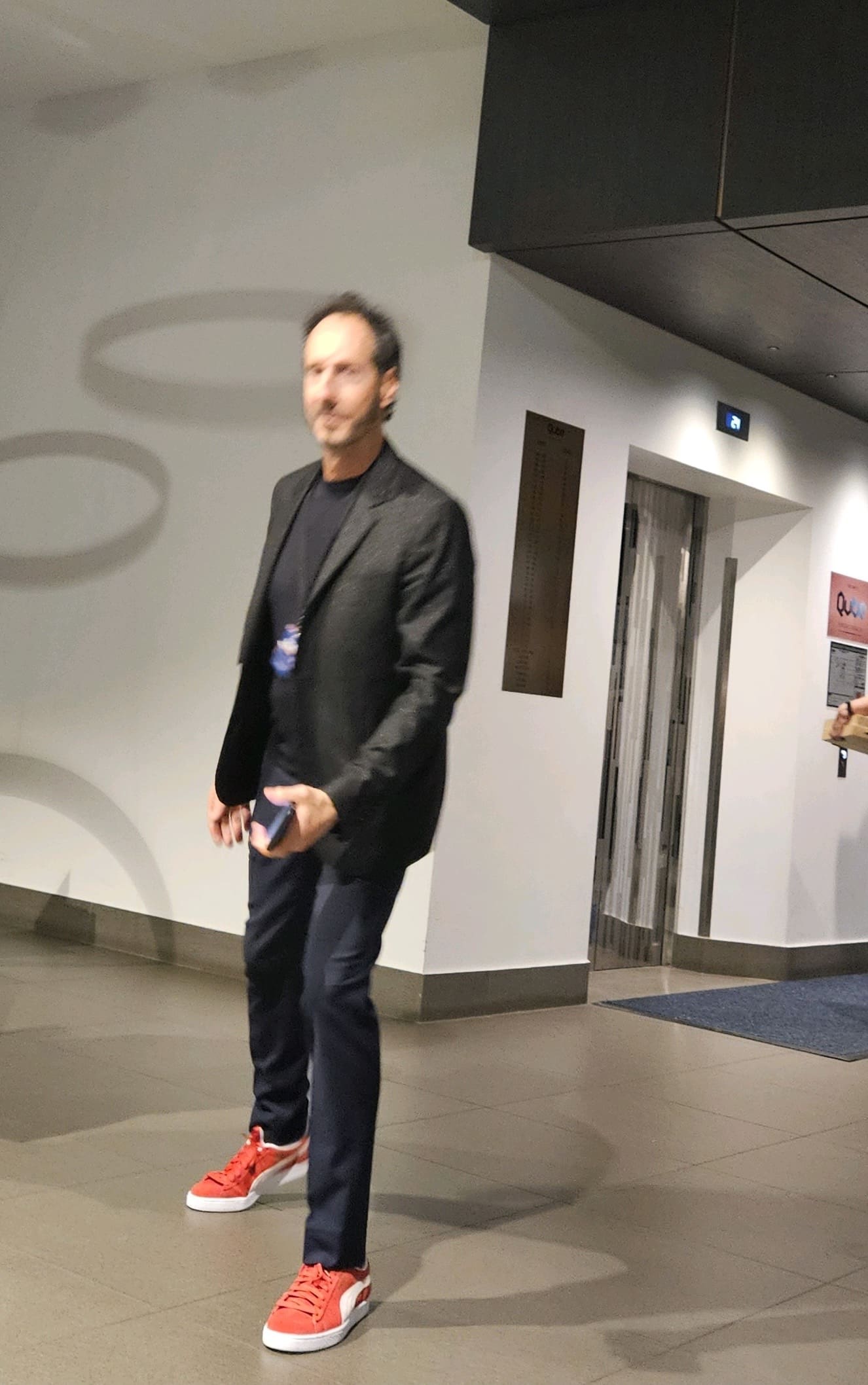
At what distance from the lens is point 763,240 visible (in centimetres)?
489

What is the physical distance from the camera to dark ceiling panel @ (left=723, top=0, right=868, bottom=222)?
177 inches

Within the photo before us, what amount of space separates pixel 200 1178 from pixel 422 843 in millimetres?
1071

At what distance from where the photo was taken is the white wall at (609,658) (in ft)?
17.5

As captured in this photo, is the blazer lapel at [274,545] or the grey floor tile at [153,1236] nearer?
the grey floor tile at [153,1236]

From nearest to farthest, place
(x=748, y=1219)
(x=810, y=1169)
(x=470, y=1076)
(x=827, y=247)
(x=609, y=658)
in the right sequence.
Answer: (x=748, y=1219) < (x=810, y=1169) < (x=470, y=1076) < (x=827, y=247) < (x=609, y=658)

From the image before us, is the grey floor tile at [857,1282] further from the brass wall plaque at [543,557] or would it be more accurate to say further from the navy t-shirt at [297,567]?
the brass wall plaque at [543,557]

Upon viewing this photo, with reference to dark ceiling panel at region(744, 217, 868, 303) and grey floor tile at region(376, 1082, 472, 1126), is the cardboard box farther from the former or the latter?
grey floor tile at region(376, 1082, 472, 1126)

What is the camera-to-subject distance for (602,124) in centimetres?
498

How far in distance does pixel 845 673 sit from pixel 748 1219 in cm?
454

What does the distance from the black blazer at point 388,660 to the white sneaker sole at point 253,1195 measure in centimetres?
84

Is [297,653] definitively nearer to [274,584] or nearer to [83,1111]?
[274,584]

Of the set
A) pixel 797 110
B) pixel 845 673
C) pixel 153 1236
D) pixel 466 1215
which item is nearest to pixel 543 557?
pixel 797 110

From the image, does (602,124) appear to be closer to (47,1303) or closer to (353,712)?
(353,712)

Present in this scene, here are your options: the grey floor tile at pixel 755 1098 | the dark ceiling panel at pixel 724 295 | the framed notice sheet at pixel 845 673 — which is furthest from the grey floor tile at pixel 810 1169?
the framed notice sheet at pixel 845 673
